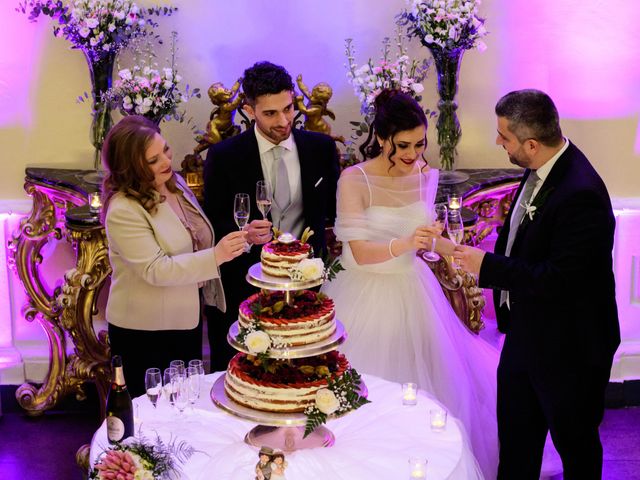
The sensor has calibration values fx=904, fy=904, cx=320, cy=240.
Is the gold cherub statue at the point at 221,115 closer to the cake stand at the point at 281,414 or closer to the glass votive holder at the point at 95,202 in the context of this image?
the glass votive holder at the point at 95,202

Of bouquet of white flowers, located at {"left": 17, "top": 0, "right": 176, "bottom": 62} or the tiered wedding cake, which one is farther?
bouquet of white flowers, located at {"left": 17, "top": 0, "right": 176, "bottom": 62}

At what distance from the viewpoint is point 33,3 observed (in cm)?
556

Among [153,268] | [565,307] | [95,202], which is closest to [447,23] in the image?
[565,307]

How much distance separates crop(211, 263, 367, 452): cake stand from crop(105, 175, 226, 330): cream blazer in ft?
2.01

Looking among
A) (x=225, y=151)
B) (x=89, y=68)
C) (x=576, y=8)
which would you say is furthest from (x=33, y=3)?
(x=576, y=8)

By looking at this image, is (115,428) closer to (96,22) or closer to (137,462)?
(137,462)

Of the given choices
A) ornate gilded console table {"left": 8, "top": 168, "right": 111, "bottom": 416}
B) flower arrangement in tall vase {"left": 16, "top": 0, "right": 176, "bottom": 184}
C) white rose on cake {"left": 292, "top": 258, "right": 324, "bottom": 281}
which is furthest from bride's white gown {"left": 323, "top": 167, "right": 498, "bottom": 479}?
flower arrangement in tall vase {"left": 16, "top": 0, "right": 176, "bottom": 184}

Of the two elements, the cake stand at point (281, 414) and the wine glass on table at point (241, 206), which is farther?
the wine glass on table at point (241, 206)

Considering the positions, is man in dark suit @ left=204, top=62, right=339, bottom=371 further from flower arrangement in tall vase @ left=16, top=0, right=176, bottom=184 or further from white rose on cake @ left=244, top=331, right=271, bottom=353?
white rose on cake @ left=244, top=331, right=271, bottom=353

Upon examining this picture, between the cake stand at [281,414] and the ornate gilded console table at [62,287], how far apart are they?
6.74 ft

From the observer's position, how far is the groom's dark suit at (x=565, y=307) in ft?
12.1

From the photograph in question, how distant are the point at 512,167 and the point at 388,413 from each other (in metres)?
3.01

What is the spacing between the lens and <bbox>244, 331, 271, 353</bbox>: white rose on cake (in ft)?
10.4

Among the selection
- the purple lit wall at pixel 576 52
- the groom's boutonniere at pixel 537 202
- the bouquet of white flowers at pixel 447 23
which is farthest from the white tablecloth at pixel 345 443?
the purple lit wall at pixel 576 52
